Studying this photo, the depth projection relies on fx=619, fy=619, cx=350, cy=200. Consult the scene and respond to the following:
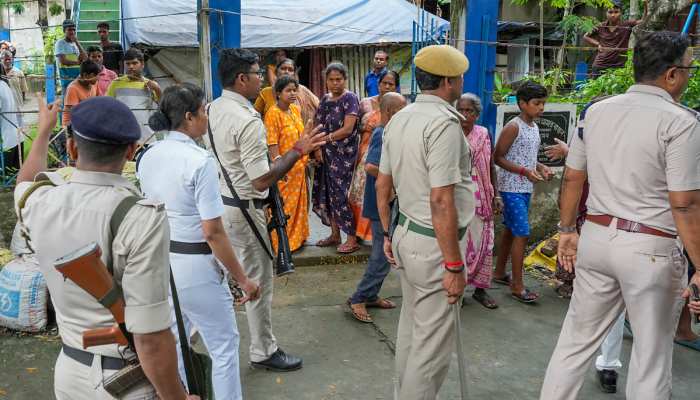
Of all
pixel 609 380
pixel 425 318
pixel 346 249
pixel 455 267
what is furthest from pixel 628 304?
pixel 346 249

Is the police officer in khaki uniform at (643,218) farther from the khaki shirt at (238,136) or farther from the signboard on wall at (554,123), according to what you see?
the signboard on wall at (554,123)

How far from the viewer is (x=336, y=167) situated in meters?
6.03

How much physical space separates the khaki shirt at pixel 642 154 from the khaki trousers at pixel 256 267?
6.06 feet

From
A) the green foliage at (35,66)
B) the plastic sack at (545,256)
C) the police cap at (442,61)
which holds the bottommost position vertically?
the plastic sack at (545,256)

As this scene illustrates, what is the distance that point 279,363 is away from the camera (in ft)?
12.6

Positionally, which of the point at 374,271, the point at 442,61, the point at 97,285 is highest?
the point at 442,61

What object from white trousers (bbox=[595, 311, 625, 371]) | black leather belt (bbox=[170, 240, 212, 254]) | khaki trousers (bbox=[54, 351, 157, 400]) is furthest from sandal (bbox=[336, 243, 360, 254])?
khaki trousers (bbox=[54, 351, 157, 400])

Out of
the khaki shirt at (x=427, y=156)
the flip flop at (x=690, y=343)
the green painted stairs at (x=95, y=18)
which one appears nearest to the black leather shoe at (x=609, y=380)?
the flip flop at (x=690, y=343)

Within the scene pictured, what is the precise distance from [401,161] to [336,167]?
3025 millimetres

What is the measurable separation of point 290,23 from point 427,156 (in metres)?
9.97

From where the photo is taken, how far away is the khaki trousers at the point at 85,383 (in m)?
1.81

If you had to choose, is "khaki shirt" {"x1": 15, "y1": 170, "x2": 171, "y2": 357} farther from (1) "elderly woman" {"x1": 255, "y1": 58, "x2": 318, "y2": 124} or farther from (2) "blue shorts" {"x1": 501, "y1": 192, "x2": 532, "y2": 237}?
(1) "elderly woman" {"x1": 255, "y1": 58, "x2": 318, "y2": 124}

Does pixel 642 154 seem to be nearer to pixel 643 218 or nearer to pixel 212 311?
pixel 643 218

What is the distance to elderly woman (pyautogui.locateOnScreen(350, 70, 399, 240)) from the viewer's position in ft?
19.1
